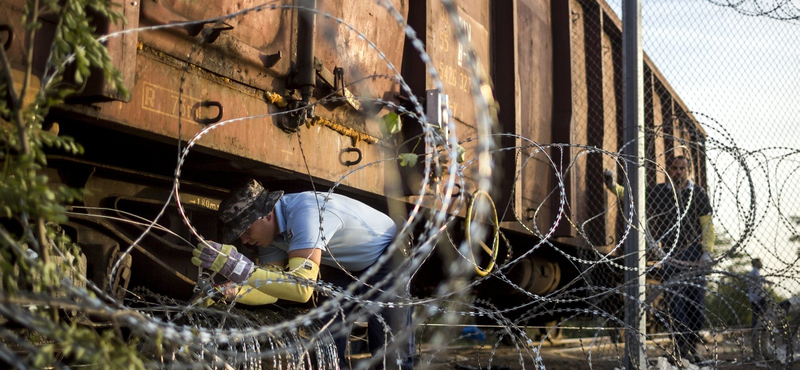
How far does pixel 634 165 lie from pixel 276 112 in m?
3.10

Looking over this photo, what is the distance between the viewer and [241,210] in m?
4.31

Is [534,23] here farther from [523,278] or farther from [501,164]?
[523,278]

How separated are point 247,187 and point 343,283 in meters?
1.27

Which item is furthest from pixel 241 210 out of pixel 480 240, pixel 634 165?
pixel 634 165

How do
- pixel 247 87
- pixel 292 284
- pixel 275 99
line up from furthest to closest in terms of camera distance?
pixel 275 99
pixel 247 87
pixel 292 284

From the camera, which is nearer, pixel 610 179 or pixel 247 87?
pixel 247 87

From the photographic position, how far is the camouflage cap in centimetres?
431

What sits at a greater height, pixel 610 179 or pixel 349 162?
pixel 610 179

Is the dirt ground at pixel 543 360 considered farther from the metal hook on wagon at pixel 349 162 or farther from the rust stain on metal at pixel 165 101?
the rust stain on metal at pixel 165 101

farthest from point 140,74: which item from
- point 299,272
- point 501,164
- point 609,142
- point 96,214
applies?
point 609,142

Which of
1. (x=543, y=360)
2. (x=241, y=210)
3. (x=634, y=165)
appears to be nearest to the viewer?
(x=241, y=210)

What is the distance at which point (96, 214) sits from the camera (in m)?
3.98

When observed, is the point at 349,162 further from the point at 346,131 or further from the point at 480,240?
the point at 480,240

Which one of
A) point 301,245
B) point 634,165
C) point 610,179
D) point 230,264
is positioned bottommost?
point 230,264
